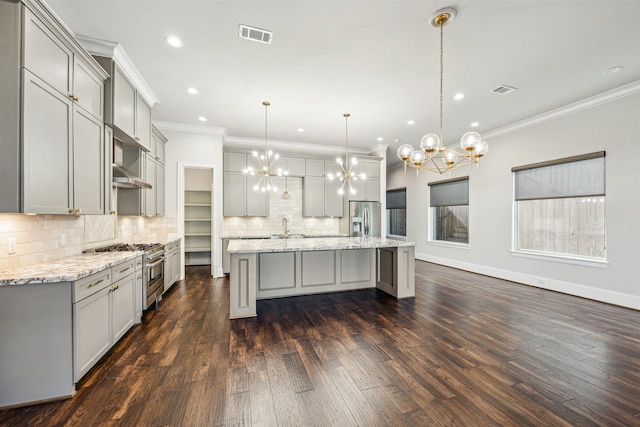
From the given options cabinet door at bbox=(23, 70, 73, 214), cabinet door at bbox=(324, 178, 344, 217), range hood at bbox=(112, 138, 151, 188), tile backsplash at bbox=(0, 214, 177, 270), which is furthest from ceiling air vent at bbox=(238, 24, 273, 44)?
cabinet door at bbox=(324, 178, 344, 217)

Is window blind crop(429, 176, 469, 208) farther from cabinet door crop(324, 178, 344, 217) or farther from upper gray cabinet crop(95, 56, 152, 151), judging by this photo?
upper gray cabinet crop(95, 56, 152, 151)

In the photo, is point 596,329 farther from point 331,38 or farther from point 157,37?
point 157,37

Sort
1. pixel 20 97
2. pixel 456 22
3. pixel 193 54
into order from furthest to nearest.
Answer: pixel 193 54 → pixel 456 22 → pixel 20 97

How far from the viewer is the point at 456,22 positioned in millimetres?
2469

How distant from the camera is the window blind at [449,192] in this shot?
253 inches

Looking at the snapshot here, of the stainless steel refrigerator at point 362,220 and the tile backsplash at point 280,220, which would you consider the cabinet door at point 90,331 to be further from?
the stainless steel refrigerator at point 362,220

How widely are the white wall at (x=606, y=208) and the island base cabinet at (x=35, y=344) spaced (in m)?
6.45

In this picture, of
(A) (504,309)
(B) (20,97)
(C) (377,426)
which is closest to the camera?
(C) (377,426)

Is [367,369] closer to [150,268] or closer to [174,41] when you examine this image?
[150,268]

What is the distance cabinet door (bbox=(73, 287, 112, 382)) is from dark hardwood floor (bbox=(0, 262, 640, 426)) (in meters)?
0.16

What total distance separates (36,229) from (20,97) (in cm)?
120

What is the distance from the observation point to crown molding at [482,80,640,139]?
3.73 m

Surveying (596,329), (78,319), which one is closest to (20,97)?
(78,319)

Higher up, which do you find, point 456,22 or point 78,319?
point 456,22
